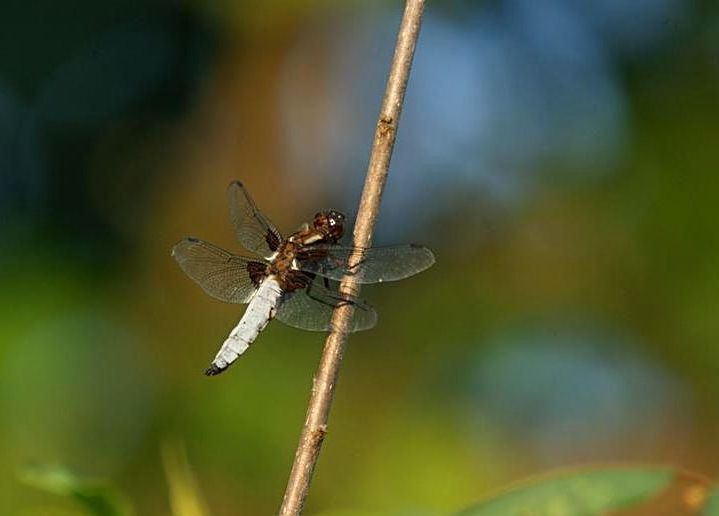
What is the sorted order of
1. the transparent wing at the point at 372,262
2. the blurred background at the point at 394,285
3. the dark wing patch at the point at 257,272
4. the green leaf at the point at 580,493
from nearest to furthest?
the green leaf at the point at 580,493 → the transparent wing at the point at 372,262 → the dark wing patch at the point at 257,272 → the blurred background at the point at 394,285

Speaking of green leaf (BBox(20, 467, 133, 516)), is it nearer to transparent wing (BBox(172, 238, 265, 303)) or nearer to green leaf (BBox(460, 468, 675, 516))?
green leaf (BBox(460, 468, 675, 516))

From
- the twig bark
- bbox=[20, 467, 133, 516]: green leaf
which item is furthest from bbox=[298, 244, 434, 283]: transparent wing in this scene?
bbox=[20, 467, 133, 516]: green leaf

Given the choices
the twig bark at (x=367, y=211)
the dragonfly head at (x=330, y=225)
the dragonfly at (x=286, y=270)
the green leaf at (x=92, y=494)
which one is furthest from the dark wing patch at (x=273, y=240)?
the green leaf at (x=92, y=494)

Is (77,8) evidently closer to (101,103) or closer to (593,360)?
(101,103)

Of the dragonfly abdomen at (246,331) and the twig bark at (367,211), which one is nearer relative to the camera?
A: the twig bark at (367,211)

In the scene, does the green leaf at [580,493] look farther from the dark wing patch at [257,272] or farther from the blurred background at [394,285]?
the blurred background at [394,285]

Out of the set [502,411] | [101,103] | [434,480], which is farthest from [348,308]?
[101,103]

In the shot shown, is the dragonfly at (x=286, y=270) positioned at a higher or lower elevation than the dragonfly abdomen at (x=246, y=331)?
higher

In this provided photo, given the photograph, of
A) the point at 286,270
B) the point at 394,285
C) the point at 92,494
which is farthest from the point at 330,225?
the point at 394,285
